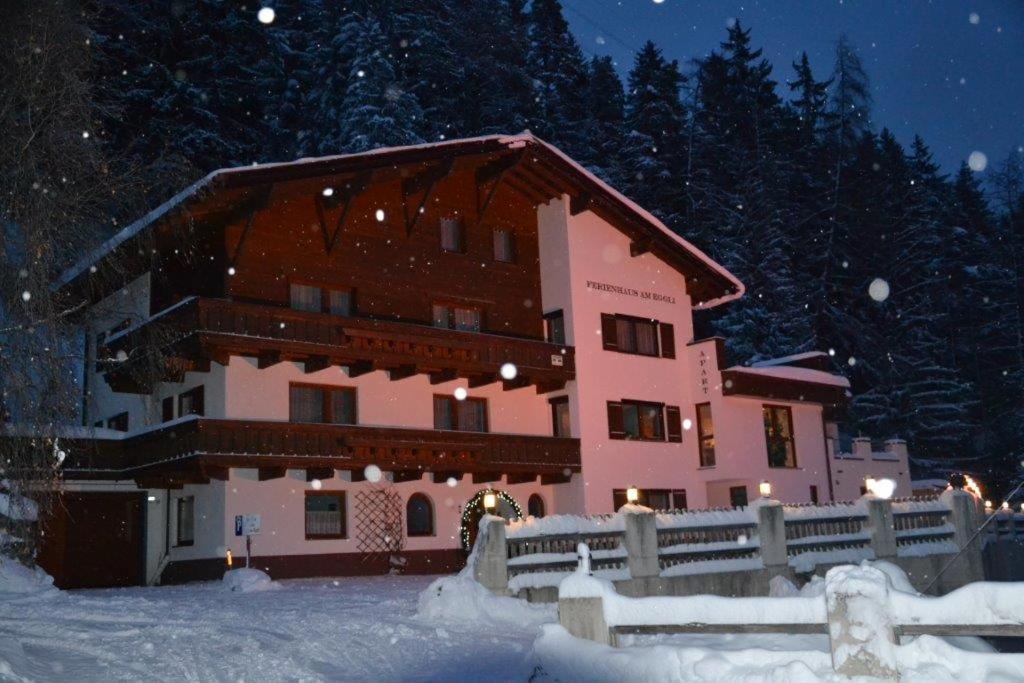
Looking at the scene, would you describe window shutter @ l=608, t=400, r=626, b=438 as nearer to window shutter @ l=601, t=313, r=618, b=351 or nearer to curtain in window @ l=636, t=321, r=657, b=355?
window shutter @ l=601, t=313, r=618, b=351

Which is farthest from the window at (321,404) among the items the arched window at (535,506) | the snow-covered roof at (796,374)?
the snow-covered roof at (796,374)

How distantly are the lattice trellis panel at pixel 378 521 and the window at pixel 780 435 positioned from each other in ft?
48.2

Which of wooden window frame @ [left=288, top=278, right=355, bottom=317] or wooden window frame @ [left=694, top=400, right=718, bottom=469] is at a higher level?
wooden window frame @ [left=288, top=278, right=355, bottom=317]

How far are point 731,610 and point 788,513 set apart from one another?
48.3ft

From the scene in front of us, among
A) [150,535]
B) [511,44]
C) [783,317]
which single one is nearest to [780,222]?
[783,317]

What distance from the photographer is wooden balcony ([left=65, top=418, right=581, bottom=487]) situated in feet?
85.1

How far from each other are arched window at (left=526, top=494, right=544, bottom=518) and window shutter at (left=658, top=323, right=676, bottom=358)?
7.18 metres

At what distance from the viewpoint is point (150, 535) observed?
29969 millimetres

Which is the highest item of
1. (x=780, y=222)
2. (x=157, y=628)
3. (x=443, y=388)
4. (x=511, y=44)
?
(x=511, y=44)

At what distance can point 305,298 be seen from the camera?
29.7 meters

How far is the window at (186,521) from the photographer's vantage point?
29.1m

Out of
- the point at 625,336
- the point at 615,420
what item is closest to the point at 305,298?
the point at 615,420

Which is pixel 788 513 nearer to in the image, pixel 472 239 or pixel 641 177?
pixel 472 239

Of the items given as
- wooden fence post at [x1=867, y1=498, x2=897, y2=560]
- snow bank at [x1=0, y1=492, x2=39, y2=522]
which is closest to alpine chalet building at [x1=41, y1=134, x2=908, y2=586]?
snow bank at [x1=0, y1=492, x2=39, y2=522]
